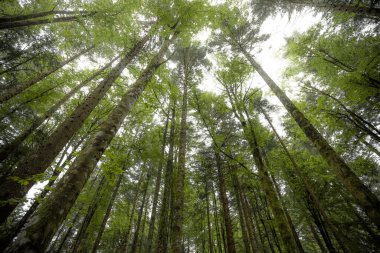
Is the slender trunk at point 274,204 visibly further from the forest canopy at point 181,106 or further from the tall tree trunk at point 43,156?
the tall tree trunk at point 43,156

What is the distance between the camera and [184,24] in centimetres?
669

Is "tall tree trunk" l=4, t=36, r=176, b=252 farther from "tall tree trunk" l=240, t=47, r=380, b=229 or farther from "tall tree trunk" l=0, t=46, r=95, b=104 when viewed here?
"tall tree trunk" l=0, t=46, r=95, b=104

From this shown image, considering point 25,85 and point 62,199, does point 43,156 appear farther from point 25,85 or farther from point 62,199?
point 25,85

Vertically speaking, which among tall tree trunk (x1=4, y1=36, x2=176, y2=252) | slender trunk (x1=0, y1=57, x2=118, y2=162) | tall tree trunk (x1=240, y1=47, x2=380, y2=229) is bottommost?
tall tree trunk (x1=4, y1=36, x2=176, y2=252)

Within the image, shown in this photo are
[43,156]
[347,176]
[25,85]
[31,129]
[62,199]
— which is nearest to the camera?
[62,199]

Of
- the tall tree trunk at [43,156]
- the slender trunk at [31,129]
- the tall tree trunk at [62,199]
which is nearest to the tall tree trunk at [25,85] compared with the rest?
the slender trunk at [31,129]

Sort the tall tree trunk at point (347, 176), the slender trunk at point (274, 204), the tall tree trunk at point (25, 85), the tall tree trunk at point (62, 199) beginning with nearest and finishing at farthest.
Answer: the tall tree trunk at point (62, 199) → the tall tree trunk at point (347, 176) → the slender trunk at point (274, 204) → the tall tree trunk at point (25, 85)

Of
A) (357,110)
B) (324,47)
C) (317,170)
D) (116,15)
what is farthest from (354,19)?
(116,15)

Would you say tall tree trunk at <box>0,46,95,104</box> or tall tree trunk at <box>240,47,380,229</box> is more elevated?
tall tree trunk at <box>0,46,95,104</box>

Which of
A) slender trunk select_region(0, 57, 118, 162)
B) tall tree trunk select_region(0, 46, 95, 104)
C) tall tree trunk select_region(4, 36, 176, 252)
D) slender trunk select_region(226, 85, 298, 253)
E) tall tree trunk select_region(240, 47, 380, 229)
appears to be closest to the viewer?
tall tree trunk select_region(4, 36, 176, 252)

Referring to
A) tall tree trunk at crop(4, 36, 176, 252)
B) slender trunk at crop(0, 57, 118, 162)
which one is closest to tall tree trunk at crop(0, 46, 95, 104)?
slender trunk at crop(0, 57, 118, 162)

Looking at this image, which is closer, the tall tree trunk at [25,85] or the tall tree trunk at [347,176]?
the tall tree trunk at [347,176]

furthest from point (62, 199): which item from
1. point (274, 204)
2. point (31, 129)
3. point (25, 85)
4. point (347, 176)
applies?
point (31, 129)

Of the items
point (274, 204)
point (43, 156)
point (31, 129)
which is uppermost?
point (31, 129)
